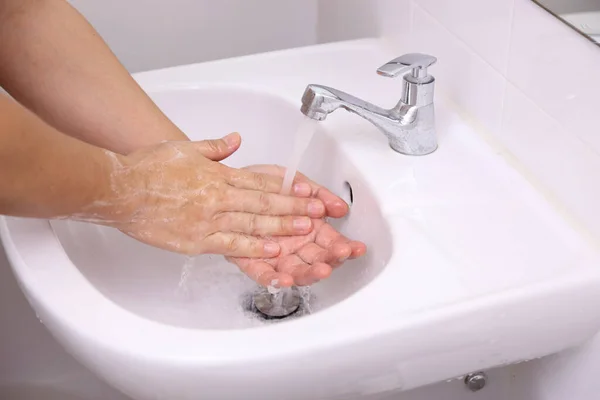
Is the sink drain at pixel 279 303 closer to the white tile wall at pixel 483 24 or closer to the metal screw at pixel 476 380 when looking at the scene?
the metal screw at pixel 476 380

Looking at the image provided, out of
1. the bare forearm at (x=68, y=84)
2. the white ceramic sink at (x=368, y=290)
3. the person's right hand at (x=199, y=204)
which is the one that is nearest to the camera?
the white ceramic sink at (x=368, y=290)

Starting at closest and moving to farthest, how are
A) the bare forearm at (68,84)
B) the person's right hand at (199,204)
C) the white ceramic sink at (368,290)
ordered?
the white ceramic sink at (368,290) → the person's right hand at (199,204) → the bare forearm at (68,84)

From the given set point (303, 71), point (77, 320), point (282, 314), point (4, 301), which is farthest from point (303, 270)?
point (4, 301)

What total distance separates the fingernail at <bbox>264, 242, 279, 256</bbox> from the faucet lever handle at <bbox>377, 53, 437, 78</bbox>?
20cm

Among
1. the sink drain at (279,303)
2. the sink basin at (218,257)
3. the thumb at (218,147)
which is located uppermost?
the thumb at (218,147)

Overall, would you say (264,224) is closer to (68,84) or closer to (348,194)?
(348,194)

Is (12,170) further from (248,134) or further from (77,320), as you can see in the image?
(248,134)

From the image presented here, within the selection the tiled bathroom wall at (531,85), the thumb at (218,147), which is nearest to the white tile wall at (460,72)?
the tiled bathroom wall at (531,85)

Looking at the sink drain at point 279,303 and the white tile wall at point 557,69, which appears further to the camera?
the sink drain at point 279,303

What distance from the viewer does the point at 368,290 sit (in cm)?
65

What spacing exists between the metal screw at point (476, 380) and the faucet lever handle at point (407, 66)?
1.07 feet

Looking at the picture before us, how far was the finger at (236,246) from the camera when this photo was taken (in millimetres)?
771

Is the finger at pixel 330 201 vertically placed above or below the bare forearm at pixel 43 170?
below

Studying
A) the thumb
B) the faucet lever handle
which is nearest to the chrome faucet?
the faucet lever handle
